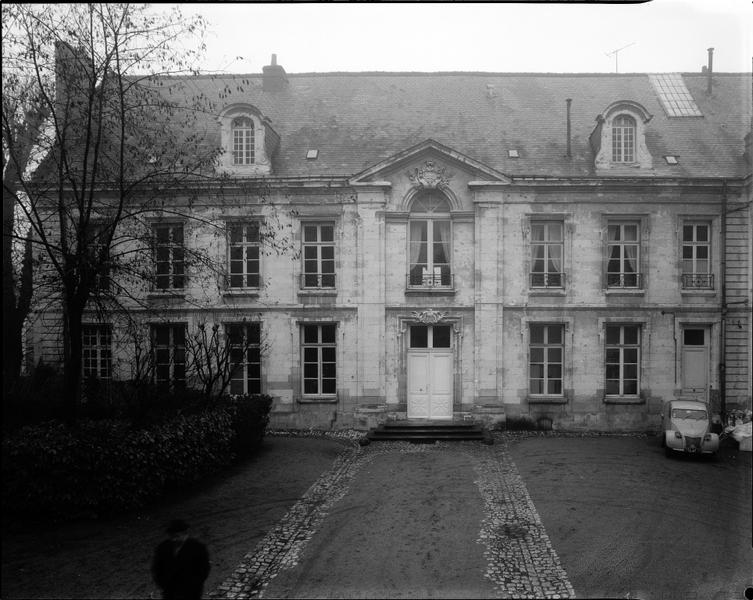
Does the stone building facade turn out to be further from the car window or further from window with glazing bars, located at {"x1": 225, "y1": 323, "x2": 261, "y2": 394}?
the car window

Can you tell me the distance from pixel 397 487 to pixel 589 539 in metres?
2.61

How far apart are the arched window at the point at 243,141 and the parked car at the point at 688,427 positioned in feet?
22.3

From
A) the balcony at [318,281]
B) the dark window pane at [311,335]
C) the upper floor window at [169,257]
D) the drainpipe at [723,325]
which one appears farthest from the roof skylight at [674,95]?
the upper floor window at [169,257]

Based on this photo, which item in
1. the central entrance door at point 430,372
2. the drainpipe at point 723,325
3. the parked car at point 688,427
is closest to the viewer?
the parked car at point 688,427

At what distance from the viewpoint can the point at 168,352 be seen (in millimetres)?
6898

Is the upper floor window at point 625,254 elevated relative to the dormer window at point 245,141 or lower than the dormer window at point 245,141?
lower

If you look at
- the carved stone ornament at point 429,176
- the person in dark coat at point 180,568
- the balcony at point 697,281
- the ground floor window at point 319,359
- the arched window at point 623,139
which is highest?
the arched window at point 623,139

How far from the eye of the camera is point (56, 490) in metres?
5.16

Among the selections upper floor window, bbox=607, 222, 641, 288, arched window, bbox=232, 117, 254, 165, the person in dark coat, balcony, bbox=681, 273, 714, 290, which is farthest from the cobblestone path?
arched window, bbox=232, 117, 254, 165

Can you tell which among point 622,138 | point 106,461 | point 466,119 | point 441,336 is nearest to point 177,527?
point 106,461

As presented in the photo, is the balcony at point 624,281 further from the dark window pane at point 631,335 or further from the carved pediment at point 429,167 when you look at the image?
the carved pediment at point 429,167

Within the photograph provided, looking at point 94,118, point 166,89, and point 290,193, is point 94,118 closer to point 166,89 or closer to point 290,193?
point 166,89

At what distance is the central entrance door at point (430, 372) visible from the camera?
7.63 metres

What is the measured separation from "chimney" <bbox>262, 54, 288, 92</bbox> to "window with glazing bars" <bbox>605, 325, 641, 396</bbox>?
18.1 ft
